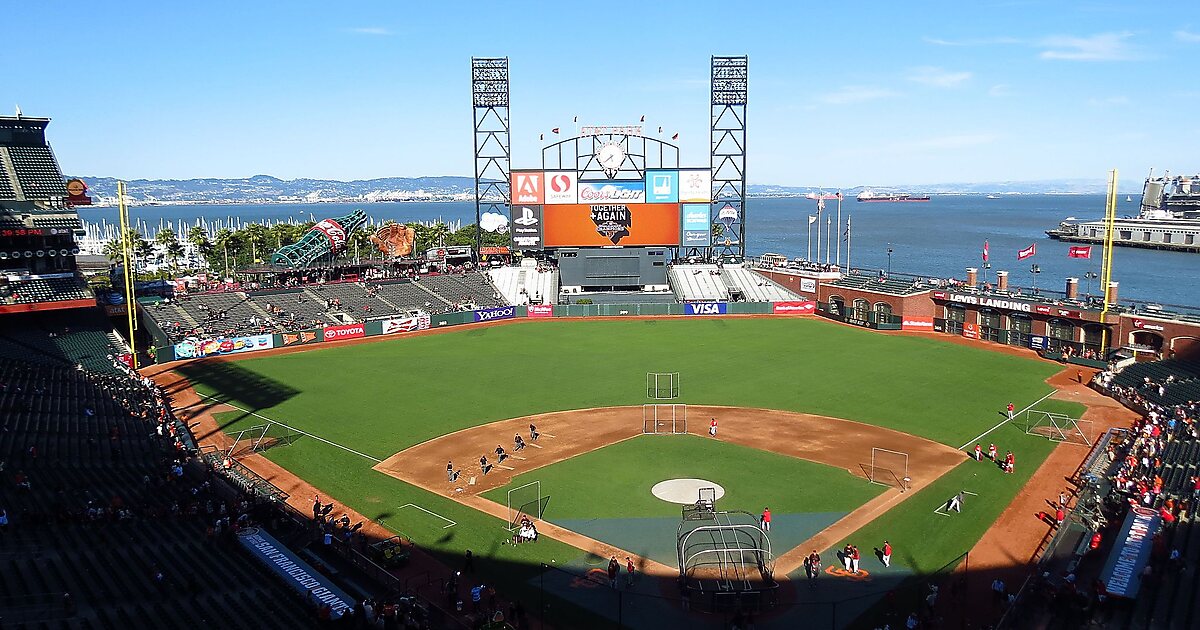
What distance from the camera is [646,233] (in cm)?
7969

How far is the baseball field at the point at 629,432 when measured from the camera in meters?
26.9

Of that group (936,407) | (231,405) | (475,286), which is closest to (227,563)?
(231,405)

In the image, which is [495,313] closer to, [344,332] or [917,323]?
[344,332]

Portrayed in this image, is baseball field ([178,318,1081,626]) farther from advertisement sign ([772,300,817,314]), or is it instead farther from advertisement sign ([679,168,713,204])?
advertisement sign ([679,168,713,204])

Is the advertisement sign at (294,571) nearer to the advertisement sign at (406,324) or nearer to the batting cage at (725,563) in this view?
the batting cage at (725,563)

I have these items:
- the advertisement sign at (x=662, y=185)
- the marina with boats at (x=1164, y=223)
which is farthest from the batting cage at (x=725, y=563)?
the marina with boats at (x=1164, y=223)

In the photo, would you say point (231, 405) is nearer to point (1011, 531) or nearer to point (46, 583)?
point (46, 583)

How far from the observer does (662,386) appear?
48.6 meters

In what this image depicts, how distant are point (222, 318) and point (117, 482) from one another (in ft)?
124

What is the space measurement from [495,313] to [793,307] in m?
28.3

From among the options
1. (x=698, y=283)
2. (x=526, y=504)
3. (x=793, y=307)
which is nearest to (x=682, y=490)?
(x=526, y=504)

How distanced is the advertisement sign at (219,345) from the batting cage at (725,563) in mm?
43470

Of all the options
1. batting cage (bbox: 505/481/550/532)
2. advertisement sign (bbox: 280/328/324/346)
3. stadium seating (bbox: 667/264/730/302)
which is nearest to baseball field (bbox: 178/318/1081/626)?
batting cage (bbox: 505/481/550/532)

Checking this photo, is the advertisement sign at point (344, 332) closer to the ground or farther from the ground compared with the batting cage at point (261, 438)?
farther from the ground
